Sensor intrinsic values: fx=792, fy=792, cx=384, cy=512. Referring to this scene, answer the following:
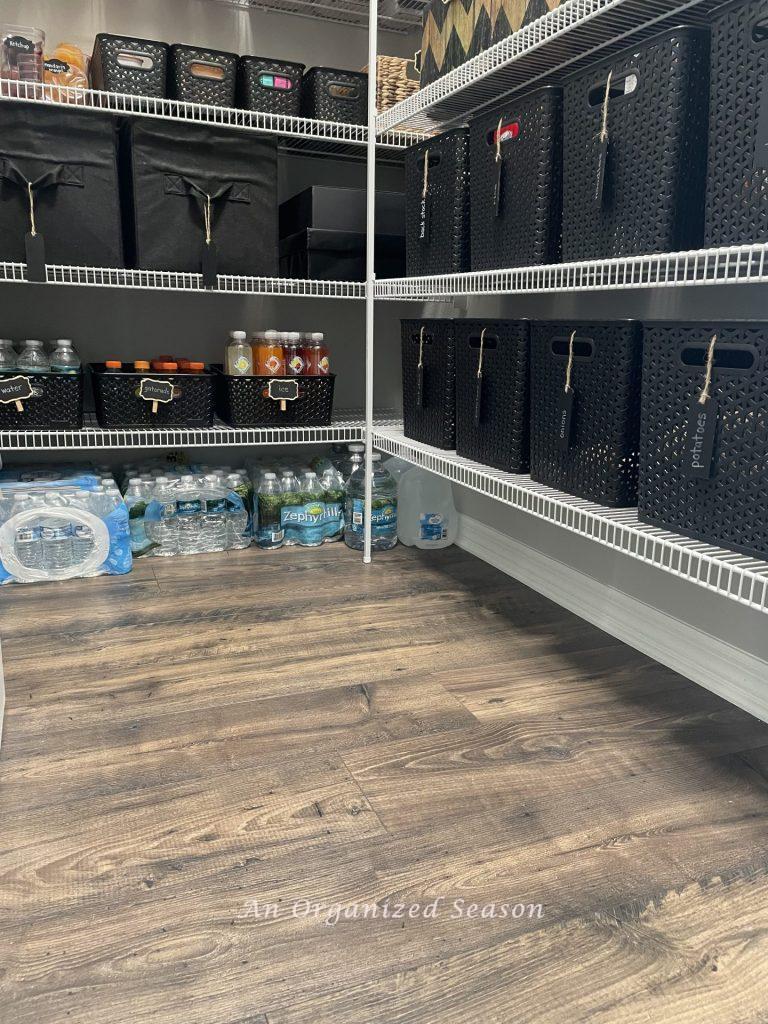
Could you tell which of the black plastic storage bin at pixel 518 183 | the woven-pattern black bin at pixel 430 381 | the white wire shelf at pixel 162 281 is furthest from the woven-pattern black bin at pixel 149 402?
the black plastic storage bin at pixel 518 183

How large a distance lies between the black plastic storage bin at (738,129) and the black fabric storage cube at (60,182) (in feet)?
5.67

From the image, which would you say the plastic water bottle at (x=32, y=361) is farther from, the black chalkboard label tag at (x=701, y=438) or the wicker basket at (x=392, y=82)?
the black chalkboard label tag at (x=701, y=438)

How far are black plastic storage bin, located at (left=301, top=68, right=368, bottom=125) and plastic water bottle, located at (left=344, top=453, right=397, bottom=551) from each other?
1143mm

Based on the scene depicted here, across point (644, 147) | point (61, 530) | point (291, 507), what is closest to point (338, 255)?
point (291, 507)

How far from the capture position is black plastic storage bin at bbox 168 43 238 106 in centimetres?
241

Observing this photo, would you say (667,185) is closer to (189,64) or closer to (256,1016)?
(256,1016)

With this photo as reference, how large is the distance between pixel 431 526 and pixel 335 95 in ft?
4.88

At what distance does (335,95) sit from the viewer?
262 centimetres

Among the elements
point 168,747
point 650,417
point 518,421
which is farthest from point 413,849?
point 518,421

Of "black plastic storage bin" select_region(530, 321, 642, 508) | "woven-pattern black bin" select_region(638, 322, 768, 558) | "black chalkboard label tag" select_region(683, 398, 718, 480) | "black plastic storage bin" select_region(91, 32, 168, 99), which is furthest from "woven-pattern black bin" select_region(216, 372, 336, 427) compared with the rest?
"black chalkboard label tag" select_region(683, 398, 718, 480)

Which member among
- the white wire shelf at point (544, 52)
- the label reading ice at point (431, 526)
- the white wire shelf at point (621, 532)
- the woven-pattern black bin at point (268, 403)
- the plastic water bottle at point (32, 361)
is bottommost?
the label reading ice at point (431, 526)

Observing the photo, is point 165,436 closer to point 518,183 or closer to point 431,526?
point 431,526

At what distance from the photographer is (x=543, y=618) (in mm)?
2227

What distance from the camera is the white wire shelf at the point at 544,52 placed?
1.60 meters
